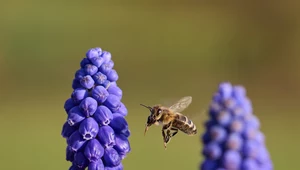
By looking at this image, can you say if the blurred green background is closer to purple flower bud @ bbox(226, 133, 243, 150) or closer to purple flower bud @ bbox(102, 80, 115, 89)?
purple flower bud @ bbox(102, 80, 115, 89)

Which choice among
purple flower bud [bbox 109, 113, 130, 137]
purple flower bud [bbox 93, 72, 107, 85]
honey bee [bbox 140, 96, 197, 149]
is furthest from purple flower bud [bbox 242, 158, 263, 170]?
honey bee [bbox 140, 96, 197, 149]

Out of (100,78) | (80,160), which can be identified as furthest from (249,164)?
(100,78)

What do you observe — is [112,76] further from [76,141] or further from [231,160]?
[231,160]

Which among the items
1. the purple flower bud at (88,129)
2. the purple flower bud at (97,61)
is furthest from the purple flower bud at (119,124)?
the purple flower bud at (97,61)

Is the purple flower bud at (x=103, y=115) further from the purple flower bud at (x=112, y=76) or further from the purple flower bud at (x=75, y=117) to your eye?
the purple flower bud at (x=112, y=76)

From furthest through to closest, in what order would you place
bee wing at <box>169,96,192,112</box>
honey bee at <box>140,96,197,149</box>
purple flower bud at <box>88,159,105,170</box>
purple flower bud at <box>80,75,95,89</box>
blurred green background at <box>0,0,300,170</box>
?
blurred green background at <box>0,0,300,170</box>, bee wing at <box>169,96,192,112</box>, honey bee at <box>140,96,197,149</box>, purple flower bud at <box>80,75,95,89</box>, purple flower bud at <box>88,159,105,170</box>

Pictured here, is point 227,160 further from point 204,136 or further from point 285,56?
point 285,56
